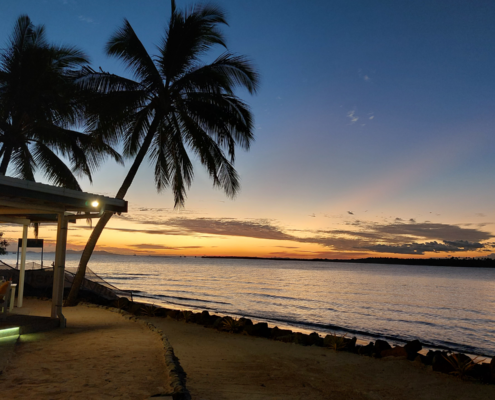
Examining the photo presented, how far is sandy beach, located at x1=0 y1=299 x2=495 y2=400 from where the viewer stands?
507 centimetres

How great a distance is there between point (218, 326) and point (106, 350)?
18.8 feet

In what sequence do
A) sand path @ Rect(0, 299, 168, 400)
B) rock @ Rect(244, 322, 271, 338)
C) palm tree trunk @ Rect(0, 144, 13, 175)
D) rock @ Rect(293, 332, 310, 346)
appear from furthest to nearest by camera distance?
1. palm tree trunk @ Rect(0, 144, 13, 175)
2. rock @ Rect(244, 322, 271, 338)
3. rock @ Rect(293, 332, 310, 346)
4. sand path @ Rect(0, 299, 168, 400)

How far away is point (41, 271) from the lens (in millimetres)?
16719

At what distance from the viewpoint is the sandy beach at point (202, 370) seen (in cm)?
507

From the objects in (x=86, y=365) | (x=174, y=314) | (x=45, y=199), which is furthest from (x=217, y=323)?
(x=45, y=199)

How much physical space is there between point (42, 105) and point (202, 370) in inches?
498

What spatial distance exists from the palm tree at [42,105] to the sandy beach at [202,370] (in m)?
7.95

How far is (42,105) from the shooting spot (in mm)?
14828

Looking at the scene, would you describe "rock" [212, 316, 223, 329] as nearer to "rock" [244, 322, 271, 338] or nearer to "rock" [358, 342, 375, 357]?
"rock" [244, 322, 271, 338]

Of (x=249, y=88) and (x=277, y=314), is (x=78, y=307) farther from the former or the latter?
(x=277, y=314)

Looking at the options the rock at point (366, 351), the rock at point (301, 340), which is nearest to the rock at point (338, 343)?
the rock at point (366, 351)

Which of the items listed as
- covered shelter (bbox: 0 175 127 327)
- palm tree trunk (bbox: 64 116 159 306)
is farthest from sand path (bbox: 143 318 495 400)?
palm tree trunk (bbox: 64 116 159 306)

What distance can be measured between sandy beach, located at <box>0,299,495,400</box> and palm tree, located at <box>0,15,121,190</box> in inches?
313

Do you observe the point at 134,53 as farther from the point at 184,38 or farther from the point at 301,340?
the point at 301,340
